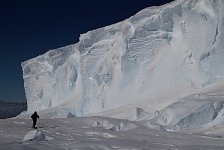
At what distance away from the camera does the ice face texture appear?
3278cm

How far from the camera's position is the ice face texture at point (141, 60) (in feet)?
108

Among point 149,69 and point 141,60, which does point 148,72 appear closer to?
point 149,69

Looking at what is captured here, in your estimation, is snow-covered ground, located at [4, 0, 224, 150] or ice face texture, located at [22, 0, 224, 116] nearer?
snow-covered ground, located at [4, 0, 224, 150]

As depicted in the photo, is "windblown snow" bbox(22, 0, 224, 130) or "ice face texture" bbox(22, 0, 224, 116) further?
"ice face texture" bbox(22, 0, 224, 116)

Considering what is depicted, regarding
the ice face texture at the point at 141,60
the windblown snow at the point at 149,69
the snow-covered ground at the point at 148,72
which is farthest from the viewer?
the ice face texture at the point at 141,60

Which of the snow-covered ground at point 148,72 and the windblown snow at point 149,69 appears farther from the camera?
the windblown snow at point 149,69

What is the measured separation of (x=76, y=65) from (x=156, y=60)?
14383mm

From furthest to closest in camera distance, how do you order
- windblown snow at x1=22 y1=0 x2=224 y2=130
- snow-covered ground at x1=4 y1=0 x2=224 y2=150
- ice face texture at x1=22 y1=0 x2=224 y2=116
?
ice face texture at x1=22 y1=0 x2=224 y2=116
windblown snow at x1=22 y1=0 x2=224 y2=130
snow-covered ground at x1=4 y1=0 x2=224 y2=150

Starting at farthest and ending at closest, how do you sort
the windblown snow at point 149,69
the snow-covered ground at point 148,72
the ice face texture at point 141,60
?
the ice face texture at point 141,60, the windblown snow at point 149,69, the snow-covered ground at point 148,72

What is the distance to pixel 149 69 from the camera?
125 ft

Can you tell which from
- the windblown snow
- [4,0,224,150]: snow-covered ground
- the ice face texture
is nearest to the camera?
[4,0,224,150]: snow-covered ground

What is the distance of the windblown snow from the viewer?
25711 millimetres

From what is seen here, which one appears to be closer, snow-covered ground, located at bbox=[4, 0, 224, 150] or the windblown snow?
snow-covered ground, located at bbox=[4, 0, 224, 150]

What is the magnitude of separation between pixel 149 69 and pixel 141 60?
1.40m
